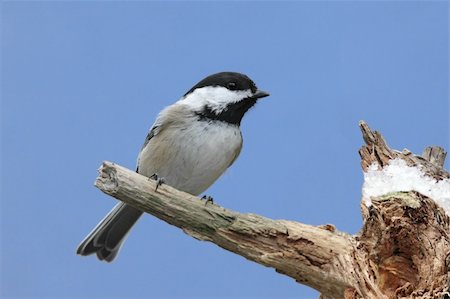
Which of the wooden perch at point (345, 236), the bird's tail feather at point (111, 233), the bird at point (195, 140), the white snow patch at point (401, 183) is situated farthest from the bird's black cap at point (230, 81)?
the white snow patch at point (401, 183)

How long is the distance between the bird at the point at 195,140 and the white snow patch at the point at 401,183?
1034mm

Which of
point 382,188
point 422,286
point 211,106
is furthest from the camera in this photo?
point 211,106

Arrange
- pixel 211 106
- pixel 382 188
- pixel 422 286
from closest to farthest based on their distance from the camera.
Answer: pixel 422 286 < pixel 382 188 < pixel 211 106

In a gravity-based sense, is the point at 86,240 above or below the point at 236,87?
below

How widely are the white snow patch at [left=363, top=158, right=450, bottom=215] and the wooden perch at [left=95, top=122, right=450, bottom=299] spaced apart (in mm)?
31

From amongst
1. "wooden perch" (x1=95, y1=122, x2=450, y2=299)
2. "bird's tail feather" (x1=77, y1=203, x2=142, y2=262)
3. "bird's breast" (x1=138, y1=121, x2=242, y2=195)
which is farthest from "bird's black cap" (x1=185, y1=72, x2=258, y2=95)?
"wooden perch" (x1=95, y1=122, x2=450, y2=299)

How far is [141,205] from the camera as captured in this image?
275cm

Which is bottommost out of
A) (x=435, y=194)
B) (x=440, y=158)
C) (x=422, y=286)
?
(x=422, y=286)

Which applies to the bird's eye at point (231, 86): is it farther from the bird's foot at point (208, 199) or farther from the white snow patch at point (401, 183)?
Result: the white snow patch at point (401, 183)

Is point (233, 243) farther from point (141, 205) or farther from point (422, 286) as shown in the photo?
point (422, 286)

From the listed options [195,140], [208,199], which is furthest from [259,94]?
[208,199]

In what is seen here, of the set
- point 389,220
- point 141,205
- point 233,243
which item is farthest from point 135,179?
point 389,220

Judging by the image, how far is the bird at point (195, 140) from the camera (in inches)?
138

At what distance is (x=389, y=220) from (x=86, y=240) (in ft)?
6.12
